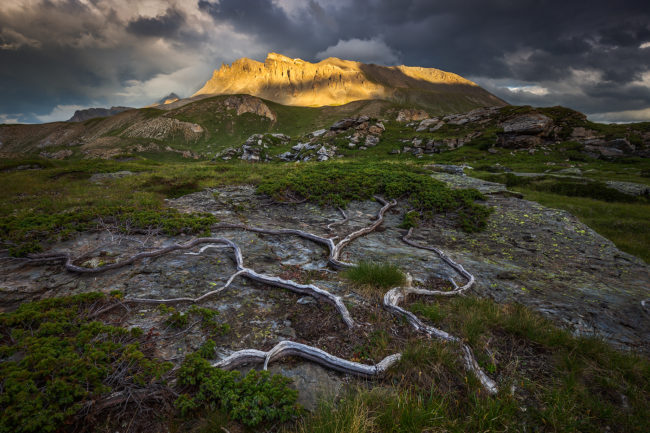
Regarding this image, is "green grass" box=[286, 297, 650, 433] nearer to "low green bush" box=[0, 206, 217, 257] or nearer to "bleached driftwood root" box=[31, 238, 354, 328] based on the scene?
"bleached driftwood root" box=[31, 238, 354, 328]

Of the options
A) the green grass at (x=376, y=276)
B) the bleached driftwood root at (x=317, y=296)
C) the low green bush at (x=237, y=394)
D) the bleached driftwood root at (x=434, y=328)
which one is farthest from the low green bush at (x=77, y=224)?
the bleached driftwood root at (x=434, y=328)

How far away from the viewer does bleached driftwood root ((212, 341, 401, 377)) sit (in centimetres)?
355

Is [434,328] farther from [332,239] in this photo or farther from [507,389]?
[332,239]

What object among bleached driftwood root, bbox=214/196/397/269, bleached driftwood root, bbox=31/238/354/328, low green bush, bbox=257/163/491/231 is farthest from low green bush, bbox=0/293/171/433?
low green bush, bbox=257/163/491/231

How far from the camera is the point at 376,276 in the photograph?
228 inches

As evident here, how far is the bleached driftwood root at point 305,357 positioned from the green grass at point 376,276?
2000 mm

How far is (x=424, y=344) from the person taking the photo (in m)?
3.91

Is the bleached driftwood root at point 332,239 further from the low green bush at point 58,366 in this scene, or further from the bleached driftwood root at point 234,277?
the low green bush at point 58,366

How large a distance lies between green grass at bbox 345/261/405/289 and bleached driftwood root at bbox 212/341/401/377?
200cm

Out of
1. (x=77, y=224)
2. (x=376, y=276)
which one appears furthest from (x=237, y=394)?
(x=77, y=224)

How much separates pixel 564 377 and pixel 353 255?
16.4 ft

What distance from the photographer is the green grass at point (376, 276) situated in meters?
5.65

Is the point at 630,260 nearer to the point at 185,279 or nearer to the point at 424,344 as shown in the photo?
the point at 424,344

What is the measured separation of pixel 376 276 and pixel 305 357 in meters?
2.54
